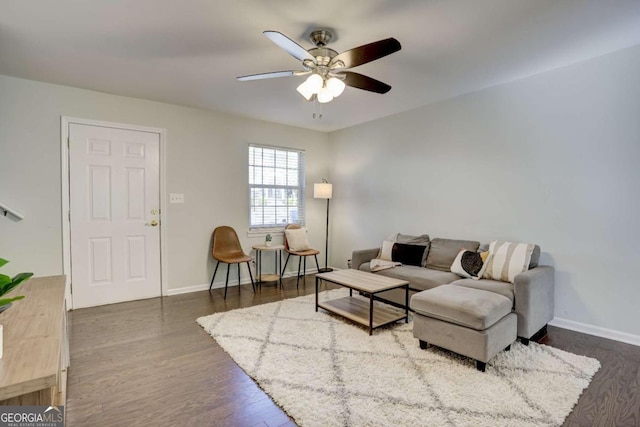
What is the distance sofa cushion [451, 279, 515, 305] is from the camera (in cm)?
267

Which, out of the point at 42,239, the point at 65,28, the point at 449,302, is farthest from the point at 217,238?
the point at 449,302

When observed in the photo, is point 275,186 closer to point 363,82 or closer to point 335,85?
point 363,82

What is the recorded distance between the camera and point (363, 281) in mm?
3098

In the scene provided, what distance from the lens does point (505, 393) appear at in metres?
1.96

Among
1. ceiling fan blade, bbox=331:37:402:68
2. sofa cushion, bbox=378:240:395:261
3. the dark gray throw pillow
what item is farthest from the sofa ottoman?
ceiling fan blade, bbox=331:37:402:68

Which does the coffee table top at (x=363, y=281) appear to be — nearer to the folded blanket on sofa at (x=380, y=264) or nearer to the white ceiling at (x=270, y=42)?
the folded blanket on sofa at (x=380, y=264)

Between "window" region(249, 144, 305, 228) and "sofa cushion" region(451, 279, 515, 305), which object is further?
"window" region(249, 144, 305, 228)

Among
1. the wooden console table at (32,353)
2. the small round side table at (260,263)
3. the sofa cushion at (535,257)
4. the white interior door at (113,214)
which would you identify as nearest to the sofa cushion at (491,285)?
the sofa cushion at (535,257)

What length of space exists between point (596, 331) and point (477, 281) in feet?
3.47

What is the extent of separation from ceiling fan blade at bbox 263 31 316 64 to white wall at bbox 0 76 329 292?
259cm

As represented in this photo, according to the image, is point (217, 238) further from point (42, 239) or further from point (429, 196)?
point (429, 196)

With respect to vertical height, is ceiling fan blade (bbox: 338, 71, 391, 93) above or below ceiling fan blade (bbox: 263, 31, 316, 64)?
below

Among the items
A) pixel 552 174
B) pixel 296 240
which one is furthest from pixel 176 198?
pixel 552 174

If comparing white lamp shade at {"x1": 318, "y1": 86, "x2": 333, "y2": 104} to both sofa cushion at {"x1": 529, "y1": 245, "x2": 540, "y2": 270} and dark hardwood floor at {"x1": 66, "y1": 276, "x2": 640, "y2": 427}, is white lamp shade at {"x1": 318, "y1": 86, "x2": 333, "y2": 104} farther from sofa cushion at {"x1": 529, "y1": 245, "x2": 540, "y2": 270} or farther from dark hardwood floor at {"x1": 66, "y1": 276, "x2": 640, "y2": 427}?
sofa cushion at {"x1": 529, "y1": 245, "x2": 540, "y2": 270}
